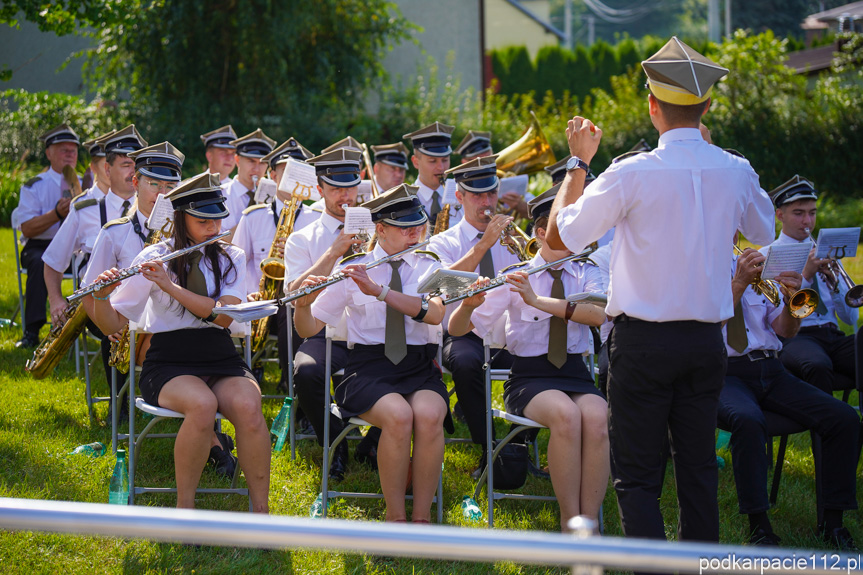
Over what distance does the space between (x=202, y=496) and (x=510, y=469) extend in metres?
1.72

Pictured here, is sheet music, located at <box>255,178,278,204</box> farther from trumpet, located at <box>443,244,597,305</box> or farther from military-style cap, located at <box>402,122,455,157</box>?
trumpet, located at <box>443,244,597,305</box>

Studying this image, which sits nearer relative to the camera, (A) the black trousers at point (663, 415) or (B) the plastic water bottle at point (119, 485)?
(A) the black trousers at point (663, 415)

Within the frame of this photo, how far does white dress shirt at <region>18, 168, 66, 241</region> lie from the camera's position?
809 cm

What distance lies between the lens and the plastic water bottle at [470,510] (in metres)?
4.61

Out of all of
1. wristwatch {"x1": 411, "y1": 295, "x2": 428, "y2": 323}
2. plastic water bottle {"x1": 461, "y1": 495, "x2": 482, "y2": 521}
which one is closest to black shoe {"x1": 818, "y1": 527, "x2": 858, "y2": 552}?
plastic water bottle {"x1": 461, "y1": 495, "x2": 482, "y2": 521}

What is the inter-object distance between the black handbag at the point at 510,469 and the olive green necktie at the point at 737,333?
1315 mm

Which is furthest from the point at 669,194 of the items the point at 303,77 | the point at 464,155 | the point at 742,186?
the point at 303,77

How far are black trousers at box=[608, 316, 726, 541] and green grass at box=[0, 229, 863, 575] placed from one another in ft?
2.99

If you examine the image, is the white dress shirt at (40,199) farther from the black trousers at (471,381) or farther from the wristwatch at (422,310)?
the wristwatch at (422,310)

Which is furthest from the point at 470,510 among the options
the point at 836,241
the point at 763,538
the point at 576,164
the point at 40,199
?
the point at 40,199

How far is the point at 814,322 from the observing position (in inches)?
223

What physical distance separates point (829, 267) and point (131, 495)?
4.12 m

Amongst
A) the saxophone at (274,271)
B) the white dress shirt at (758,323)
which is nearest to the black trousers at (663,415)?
the white dress shirt at (758,323)

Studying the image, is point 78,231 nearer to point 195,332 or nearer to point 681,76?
point 195,332
